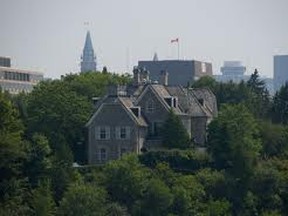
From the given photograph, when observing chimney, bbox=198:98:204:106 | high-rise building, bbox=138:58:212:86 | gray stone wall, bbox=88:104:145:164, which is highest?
high-rise building, bbox=138:58:212:86

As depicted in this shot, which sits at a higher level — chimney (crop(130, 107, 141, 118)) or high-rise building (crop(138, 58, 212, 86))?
high-rise building (crop(138, 58, 212, 86))

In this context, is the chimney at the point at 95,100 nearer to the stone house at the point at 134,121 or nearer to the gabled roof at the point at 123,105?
the stone house at the point at 134,121

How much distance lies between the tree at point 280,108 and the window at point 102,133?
19.6 m

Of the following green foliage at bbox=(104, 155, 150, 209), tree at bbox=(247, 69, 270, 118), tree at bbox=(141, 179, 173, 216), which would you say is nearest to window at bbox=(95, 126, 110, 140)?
green foliage at bbox=(104, 155, 150, 209)

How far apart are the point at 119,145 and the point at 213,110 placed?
9913 millimetres

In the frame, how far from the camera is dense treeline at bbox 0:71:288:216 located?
89.7 m

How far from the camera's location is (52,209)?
8762cm

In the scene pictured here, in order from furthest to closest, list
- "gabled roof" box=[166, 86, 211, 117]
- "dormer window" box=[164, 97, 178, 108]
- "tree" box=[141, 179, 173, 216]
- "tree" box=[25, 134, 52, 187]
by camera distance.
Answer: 1. "gabled roof" box=[166, 86, 211, 117]
2. "dormer window" box=[164, 97, 178, 108]
3. "tree" box=[25, 134, 52, 187]
4. "tree" box=[141, 179, 173, 216]

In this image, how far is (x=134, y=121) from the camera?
329 feet

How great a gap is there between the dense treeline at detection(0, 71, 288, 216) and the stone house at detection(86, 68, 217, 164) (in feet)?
5.90

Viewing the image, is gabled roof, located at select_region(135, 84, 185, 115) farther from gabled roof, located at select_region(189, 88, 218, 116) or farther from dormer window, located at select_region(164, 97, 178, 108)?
gabled roof, located at select_region(189, 88, 218, 116)

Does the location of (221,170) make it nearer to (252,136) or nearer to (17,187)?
(252,136)

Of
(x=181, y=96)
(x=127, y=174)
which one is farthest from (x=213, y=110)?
(x=127, y=174)

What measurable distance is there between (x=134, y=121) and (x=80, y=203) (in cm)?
1368
